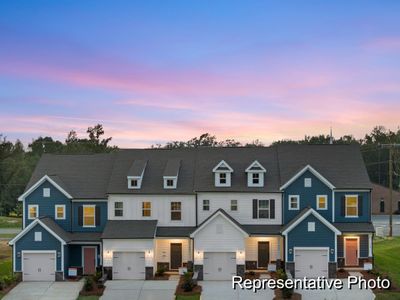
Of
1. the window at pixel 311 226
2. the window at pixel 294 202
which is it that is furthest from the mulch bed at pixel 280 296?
the window at pixel 294 202

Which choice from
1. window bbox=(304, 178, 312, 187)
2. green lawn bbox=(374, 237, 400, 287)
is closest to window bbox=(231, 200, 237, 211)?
window bbox=(304, 178, 312, 187)

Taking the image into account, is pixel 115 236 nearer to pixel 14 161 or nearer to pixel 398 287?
pixel 398 287

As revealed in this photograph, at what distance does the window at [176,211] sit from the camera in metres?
39.5

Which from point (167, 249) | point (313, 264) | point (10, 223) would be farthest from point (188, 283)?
point (10, 223)

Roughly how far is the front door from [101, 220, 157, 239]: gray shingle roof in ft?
44.4

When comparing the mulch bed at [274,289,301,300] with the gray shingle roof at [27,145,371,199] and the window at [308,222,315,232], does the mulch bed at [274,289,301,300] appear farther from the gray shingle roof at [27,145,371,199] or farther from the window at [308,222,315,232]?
the gray shingle roof at [27,145,371,199]

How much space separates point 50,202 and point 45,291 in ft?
24.8

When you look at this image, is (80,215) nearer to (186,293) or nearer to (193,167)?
(193,167)

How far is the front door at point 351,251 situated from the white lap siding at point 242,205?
500cm

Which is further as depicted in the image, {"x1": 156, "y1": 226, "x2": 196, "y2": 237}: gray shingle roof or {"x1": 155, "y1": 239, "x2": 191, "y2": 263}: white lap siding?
{"x1": 155, "y1": 239, "x2": 191, "y2": 263}: white lap siding

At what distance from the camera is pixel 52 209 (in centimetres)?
3972

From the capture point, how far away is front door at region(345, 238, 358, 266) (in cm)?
3891

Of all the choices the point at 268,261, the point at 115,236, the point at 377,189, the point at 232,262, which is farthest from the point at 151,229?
the point at 377,189

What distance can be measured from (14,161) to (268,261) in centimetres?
5958
